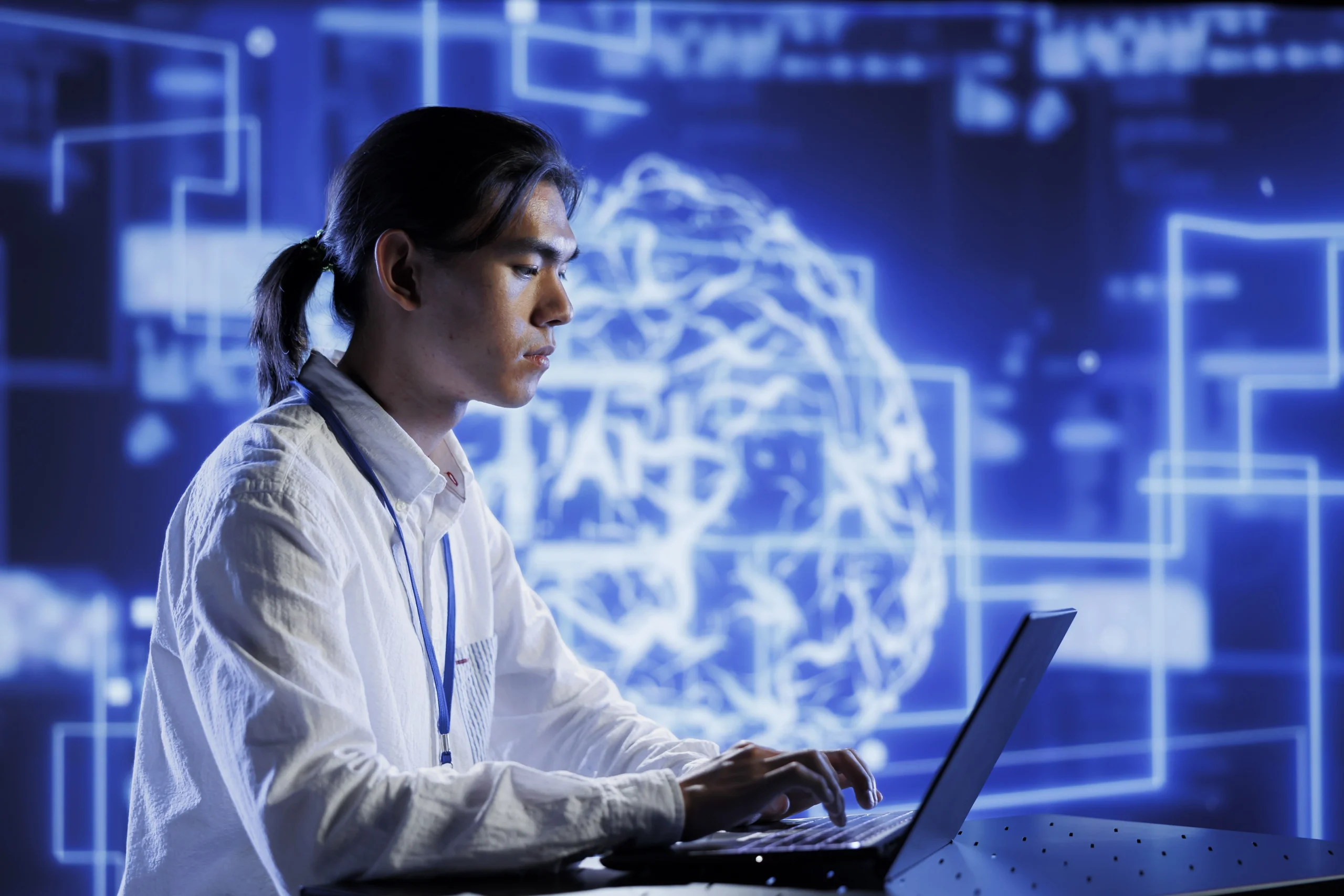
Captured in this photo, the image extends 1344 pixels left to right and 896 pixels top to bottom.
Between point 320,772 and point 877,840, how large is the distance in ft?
1.48

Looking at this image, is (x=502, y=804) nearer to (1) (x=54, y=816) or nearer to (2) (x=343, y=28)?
(1) (x=54, y=816)

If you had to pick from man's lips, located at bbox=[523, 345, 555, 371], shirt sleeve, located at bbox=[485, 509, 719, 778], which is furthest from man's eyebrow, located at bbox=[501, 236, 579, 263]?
shirt sleeve, located at bbox=[485, 509, 719, 778]

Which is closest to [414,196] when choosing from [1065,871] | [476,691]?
[476,691]

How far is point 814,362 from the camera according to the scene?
10.1 ft

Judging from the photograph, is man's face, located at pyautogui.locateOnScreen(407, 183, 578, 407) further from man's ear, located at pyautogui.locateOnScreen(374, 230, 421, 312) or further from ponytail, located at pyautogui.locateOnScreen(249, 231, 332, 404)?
ponytail, located at pyautogui.locateOnScreen(249, 231, 332, 404)

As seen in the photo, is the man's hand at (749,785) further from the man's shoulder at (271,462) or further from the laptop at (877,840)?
A: the man's shoulder at (271,462)

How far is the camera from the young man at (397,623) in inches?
40.1

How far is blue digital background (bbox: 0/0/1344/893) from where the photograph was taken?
2654 mm

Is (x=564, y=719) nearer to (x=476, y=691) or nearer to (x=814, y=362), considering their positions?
(x=476, y=691)

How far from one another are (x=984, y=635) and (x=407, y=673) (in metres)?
2.12

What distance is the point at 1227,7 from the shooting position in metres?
3.36

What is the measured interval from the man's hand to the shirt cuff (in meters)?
0.01

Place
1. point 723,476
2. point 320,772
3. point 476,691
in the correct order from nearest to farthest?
point 320,772 → point 476,691 → point 723,476

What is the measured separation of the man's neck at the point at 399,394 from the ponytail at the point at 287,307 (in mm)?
138
